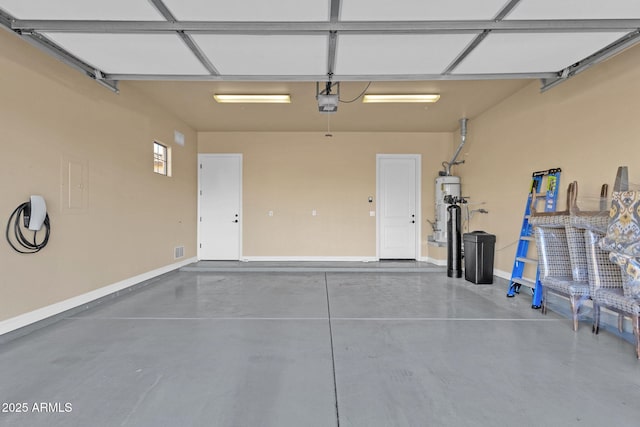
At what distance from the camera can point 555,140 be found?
12.7 feet

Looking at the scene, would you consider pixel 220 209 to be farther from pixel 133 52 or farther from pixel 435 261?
pixel 435 261

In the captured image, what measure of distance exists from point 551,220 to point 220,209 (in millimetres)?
5740

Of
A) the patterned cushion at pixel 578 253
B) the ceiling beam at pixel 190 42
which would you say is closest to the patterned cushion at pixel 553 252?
the patterned cushion at pixel 578 253

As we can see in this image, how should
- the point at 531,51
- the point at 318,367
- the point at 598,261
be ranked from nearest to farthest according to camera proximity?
the point at 318,367
the point at 598,261
the point at 531,51

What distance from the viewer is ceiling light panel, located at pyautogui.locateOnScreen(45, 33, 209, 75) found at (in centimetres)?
271

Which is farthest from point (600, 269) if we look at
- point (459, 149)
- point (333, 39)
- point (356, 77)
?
point (459, 149)

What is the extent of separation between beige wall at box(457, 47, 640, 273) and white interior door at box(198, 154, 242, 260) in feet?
15.6

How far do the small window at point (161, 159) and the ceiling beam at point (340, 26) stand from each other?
8.79 ft

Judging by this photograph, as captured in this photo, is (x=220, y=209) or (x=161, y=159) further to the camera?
(x=220, y=209)

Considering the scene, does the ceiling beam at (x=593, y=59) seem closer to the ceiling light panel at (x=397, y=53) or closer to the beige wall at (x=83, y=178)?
→ the ceiling light panel at (x=397, y=53)

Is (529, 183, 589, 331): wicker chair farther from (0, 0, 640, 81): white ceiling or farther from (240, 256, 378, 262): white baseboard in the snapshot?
(240, 256, 378, 262): white baseboard

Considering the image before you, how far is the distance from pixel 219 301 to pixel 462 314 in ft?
9.49

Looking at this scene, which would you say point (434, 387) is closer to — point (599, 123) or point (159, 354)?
point (159, 354)

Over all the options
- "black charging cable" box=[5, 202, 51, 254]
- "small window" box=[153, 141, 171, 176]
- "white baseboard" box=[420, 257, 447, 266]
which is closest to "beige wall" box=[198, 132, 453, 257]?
"white baseboard" box=[420, 257, 447, 266]
